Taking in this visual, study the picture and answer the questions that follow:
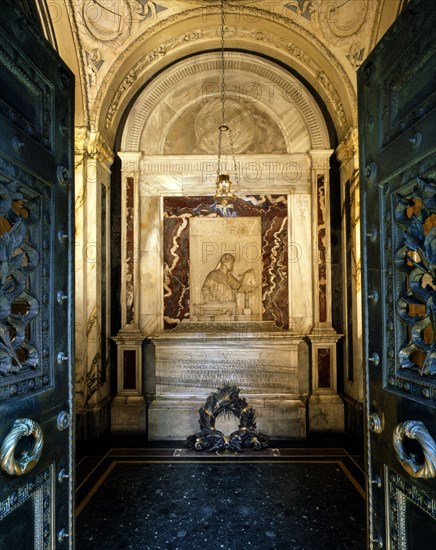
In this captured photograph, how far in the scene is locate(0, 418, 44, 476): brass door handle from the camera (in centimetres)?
132

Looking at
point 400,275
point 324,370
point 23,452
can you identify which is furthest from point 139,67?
point 23,452

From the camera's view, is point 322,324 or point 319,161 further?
point 319,161

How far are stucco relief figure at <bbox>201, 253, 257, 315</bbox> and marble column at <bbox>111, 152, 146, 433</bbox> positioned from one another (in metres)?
1.04

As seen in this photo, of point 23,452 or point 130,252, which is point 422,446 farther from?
point 130,252

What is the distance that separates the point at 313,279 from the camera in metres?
5.51

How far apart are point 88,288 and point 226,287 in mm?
1912

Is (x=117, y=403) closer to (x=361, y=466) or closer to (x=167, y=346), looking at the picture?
(x=167, y=346)

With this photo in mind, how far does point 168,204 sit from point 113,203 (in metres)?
0.80

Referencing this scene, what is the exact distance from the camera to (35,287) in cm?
166

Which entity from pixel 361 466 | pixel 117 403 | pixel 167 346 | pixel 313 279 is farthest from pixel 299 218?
pixel 117 403

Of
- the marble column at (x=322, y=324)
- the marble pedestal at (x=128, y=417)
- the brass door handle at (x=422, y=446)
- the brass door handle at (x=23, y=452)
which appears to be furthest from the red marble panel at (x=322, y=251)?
the brass door handle at (x=23, y=452)

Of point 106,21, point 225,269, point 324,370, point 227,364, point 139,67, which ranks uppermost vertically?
point 106,21

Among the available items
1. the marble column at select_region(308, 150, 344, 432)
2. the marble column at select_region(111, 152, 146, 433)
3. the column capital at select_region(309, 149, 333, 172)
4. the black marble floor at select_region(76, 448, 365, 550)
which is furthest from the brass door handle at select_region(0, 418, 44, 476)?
the column capital at select_region(309, 149, 333, 172)

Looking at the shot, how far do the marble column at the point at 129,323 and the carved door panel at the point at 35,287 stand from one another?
358 cm
